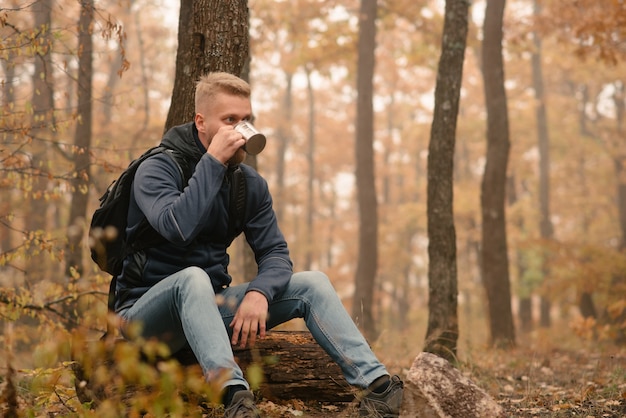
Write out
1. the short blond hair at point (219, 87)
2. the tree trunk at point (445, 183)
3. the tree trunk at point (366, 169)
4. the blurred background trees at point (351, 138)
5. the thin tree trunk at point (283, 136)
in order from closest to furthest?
the short blond hair at point (219, 87) → the blurred background trees at point (351, 138) → the tree trunk at point (445, 183) → the tree trunk at point (366, 169) → the thin tree trunk at point (283, 136)

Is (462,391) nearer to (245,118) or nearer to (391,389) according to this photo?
(391,389)

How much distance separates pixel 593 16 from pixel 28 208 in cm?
1165

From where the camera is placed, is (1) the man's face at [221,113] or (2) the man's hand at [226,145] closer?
(2) the man's hand at [226,145]

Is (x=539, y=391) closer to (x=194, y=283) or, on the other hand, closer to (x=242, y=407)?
(x=242, y=407)

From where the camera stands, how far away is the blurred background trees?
598 cm

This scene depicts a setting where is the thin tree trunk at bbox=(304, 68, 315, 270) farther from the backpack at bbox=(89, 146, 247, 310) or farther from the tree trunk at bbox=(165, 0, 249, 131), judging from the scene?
the backpack at bbox=(89, 146, 247, 310)

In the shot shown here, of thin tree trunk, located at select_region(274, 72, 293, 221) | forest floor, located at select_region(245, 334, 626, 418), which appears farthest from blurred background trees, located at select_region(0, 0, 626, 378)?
forest floor, located at select_region(245, 334, 626, 418)

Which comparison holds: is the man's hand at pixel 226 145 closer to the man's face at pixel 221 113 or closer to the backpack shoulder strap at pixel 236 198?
the man's face at pixel 221 113

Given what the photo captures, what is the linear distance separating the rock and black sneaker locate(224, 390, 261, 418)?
2.92ft

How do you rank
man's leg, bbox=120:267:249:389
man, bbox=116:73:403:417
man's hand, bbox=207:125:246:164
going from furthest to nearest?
man's hand, bbox=207:125:246:164 < man, bbox=116:73:403:417 < man's leg, bbox=120:267:249:389

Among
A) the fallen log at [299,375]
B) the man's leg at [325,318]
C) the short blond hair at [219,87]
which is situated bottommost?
the fallen log at [299,375]

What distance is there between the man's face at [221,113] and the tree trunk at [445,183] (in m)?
3.39

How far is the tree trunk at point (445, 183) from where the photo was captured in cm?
655

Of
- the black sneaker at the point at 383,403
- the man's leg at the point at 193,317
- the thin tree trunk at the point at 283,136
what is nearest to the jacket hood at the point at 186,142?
the man's leg at the point at 193,317
